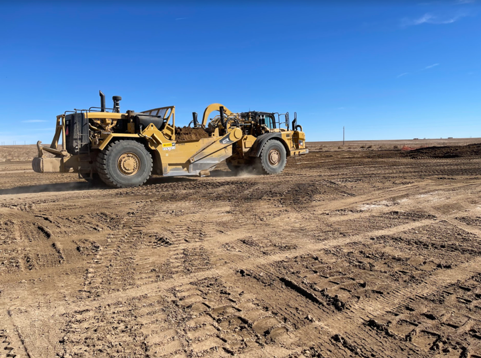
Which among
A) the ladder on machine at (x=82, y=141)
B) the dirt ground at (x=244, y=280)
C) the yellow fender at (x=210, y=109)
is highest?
the yellow fender at (x=210, y=109)

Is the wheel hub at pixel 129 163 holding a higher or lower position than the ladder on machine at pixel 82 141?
lower

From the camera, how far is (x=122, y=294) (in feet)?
10.9

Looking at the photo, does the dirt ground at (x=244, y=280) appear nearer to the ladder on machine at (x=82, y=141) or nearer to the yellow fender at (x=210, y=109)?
the ladder on machine at (x=82, y=141)

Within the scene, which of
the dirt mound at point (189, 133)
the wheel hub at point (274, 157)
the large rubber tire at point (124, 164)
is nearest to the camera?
the large rubber tire at point (124, 164)

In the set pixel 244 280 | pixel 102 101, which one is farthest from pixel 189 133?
pixel 244 280

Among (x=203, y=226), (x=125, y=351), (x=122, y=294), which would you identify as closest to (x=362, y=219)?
(x=203, y=226)

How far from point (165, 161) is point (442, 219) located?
24.7 feet

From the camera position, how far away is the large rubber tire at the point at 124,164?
976 centimetres

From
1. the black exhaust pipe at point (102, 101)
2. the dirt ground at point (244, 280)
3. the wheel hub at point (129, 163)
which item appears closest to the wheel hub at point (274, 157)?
the wheel hub at point (129, 163)

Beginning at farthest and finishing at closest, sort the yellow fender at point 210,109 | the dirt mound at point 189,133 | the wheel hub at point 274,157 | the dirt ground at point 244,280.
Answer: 1. the wheel hub at point 274,157
2. the yellow fender at point 210,109
3. the dirt mound at point 189,133
4. the dirt ground at point 244,280

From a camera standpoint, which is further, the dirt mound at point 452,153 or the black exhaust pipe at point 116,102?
the dirt mound at point 452,153

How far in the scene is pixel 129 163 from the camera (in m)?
10.1

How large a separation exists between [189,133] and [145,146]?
1629mm

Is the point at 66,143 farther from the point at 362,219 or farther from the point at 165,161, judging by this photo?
the point at 362,219
